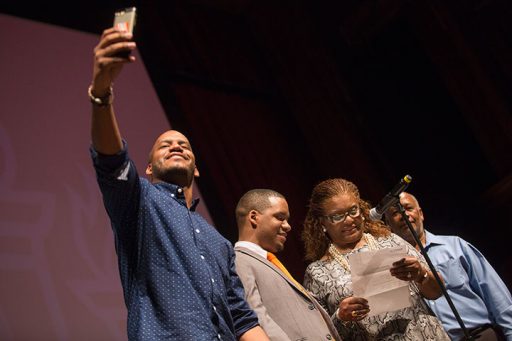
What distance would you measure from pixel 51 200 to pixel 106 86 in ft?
5.90

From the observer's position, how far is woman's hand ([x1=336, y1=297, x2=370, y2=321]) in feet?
7.54

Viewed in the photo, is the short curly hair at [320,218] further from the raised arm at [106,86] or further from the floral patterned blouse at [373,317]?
the raised arm at [106,86]

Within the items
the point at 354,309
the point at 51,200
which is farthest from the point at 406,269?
the point at 51,200

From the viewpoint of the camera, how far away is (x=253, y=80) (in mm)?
5715

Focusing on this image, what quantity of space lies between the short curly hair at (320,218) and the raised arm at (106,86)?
1.34 m

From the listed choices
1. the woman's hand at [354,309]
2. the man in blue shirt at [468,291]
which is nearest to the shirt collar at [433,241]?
the man in blue shirt at [468,291]

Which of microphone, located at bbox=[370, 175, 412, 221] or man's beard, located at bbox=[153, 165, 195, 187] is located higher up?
man's beard, located at bbox=[153, 165, 195, 187]

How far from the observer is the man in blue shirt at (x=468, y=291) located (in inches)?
109

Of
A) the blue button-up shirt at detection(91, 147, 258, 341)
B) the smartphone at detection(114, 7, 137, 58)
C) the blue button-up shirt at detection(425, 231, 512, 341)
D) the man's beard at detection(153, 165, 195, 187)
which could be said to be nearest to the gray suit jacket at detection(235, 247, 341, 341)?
the blue button-up shirt at detection(91, 147, 258, 341)

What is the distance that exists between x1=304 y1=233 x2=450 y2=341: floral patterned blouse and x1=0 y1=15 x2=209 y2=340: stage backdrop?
1.03 metres

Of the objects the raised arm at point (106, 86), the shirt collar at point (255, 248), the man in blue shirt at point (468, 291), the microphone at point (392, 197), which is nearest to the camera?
the raised arm at point (106, 86)

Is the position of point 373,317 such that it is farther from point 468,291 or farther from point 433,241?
point 433,241

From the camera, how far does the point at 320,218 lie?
2.73 meters

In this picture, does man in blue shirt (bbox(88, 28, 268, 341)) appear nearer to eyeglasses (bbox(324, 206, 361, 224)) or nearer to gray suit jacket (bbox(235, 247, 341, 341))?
gray suit jacket (bbox(235, 247, 341, 341))
